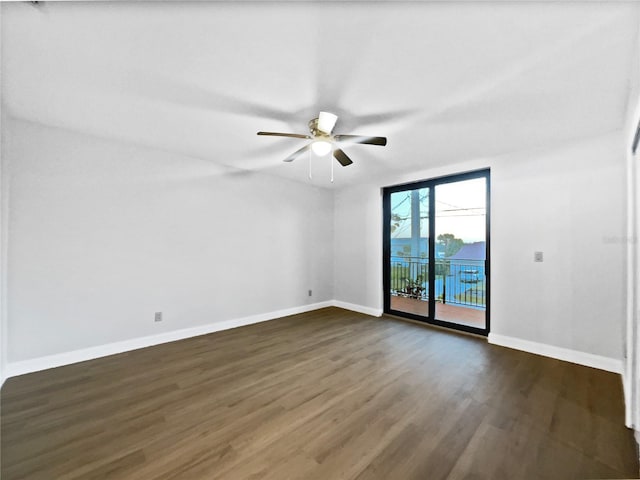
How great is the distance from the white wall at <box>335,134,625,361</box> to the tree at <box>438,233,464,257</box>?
71 cm

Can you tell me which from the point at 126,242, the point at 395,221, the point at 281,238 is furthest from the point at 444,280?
the point at 126,242

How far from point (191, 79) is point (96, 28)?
53cm

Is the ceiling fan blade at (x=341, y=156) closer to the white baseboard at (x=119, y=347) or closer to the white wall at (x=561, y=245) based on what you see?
the white wall at (x=561, y=245)

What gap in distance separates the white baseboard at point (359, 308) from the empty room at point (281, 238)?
12.0 inches

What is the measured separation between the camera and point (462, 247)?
407cm

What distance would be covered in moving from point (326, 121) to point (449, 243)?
9.81ft

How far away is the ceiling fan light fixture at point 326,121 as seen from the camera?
205 cm

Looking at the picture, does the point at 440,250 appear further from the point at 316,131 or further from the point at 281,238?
the point at 316,131

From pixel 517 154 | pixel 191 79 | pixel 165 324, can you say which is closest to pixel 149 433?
pixel 165 324

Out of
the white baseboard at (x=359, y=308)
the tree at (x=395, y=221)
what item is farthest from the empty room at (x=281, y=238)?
the white baseboard at (x=359, y=308)

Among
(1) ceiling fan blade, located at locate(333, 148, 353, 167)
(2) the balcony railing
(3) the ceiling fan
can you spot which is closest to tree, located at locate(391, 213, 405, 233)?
(2) the balcony railing

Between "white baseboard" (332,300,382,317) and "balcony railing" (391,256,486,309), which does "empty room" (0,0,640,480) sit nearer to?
"balcony railing" (391,256,486,309)

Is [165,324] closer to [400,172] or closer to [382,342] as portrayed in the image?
[382,342]

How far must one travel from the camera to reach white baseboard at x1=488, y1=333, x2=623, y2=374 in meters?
2.57
